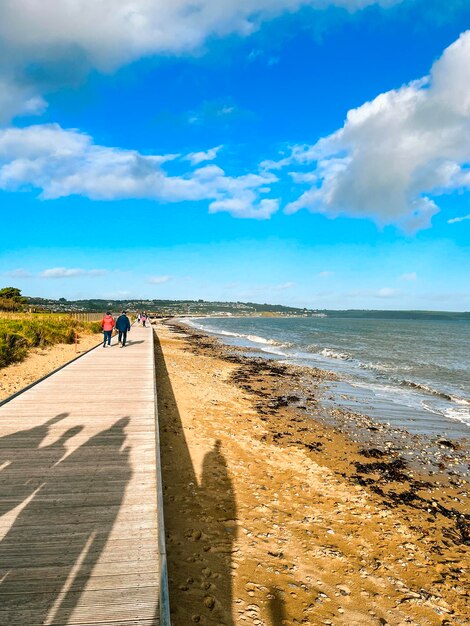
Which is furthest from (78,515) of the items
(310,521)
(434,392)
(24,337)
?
(24,337)

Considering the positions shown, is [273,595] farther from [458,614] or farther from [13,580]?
[13,580]

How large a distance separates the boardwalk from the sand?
562 cm

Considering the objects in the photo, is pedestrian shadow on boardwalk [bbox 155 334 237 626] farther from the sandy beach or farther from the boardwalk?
the boardwalk

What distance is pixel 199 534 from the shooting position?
5340 mm

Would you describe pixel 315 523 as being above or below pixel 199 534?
below

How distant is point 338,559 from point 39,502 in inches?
157

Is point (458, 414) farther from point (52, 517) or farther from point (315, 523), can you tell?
point (52, 517)

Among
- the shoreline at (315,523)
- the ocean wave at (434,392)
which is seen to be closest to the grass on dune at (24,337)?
the shoreline at (315,523)

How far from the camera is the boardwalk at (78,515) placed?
2.99 metres

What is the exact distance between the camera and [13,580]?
3197 millimetres

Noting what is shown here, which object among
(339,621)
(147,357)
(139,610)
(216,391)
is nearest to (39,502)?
(139,610)

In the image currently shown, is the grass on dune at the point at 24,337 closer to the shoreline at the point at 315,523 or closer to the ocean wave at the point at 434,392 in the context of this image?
the shoreline at the point at 315,523

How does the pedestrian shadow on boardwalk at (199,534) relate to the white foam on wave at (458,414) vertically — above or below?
above

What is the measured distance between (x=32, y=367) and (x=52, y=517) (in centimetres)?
1406
